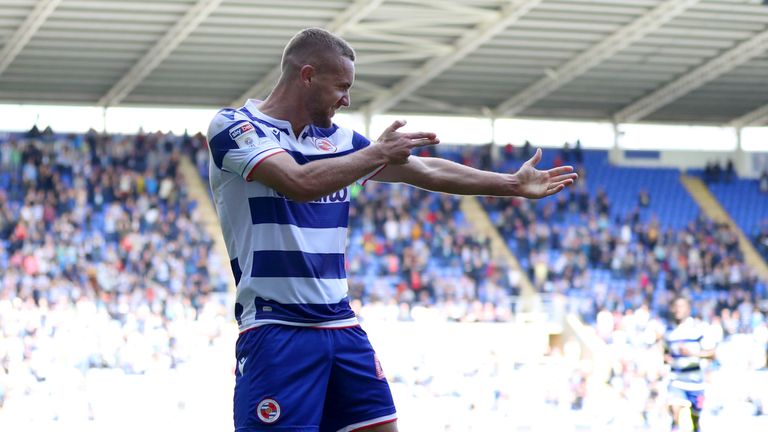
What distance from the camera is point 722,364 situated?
21.0 meters

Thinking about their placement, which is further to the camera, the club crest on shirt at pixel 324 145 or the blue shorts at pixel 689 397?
the blue shorts at pixel 689 397

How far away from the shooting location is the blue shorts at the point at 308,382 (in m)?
3.77

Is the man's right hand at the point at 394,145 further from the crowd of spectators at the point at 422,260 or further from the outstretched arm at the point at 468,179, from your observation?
the crowd of spectators at the point at 422,260

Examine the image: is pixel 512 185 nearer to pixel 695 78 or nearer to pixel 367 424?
pixel 367 424

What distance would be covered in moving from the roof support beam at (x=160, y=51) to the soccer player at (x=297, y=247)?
1874 centimetres

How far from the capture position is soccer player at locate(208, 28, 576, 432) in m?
3.72

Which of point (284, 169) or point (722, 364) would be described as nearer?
point (284, 169)

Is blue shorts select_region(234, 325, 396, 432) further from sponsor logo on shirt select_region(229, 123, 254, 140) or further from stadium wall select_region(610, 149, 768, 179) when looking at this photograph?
stadium wall select_region(610, 149, 768, 179)

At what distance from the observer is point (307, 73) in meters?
3.83

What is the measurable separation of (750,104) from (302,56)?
29.9 meters

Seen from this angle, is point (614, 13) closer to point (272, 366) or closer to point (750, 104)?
point (750, 104)

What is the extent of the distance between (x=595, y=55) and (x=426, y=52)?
12.3ft

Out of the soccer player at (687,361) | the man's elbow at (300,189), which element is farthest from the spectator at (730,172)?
the man's elbow at (300,189)

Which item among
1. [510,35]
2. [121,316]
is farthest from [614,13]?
[121,316]
